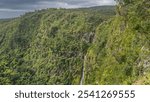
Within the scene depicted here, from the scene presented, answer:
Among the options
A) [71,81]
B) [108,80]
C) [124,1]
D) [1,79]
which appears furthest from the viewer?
[71,81]


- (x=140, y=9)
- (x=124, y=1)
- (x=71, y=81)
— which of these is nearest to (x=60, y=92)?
(x=140, y=9)

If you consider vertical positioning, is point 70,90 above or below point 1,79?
above

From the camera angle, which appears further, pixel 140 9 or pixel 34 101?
pixel 140 9

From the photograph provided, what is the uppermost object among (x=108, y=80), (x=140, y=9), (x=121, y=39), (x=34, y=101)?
(x=34, y=101)

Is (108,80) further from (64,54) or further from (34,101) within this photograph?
(64,54)

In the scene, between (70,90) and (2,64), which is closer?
(70,90)

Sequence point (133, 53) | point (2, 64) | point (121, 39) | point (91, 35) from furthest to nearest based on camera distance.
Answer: point (91, 35), point (121, 39), point (133, 53), point (2, 64)

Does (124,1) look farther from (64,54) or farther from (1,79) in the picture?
(64,54)

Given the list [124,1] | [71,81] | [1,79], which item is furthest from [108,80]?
[71,81]

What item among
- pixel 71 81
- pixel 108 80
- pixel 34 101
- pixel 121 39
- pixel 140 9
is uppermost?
pixel 34 101
